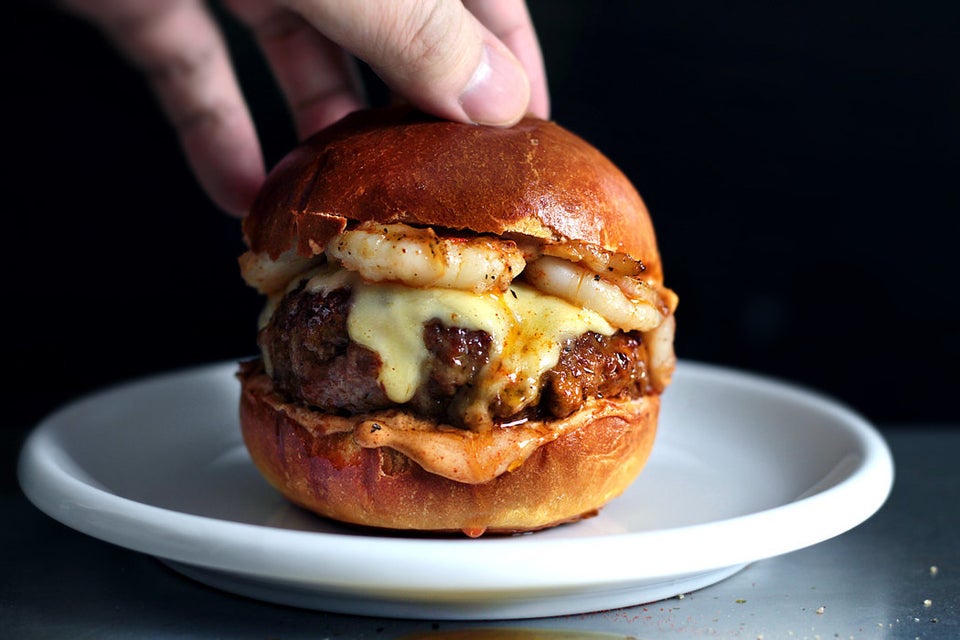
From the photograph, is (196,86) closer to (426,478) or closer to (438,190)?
(438,190)

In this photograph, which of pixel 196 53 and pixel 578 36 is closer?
pixel 196 53

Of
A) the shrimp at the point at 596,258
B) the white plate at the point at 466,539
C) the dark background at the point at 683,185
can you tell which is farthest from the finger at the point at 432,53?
the dark background at the point at 683,185

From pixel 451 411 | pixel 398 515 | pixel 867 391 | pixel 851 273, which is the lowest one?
pixel 867 391

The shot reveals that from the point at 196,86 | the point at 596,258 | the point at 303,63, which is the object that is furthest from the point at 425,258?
the point at 196,86

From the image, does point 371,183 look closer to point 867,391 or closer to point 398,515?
point 398,515

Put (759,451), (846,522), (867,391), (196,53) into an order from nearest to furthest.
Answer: (846,522) → (759,451) → (196,53) → (867,391)

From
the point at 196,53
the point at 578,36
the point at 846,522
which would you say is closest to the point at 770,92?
the point at 578,36

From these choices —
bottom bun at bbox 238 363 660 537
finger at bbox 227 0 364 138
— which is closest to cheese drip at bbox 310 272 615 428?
bottom bun at bbox 238 363 660 537

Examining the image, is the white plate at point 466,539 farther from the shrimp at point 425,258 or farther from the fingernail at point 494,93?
the fingernail at point 494,93
